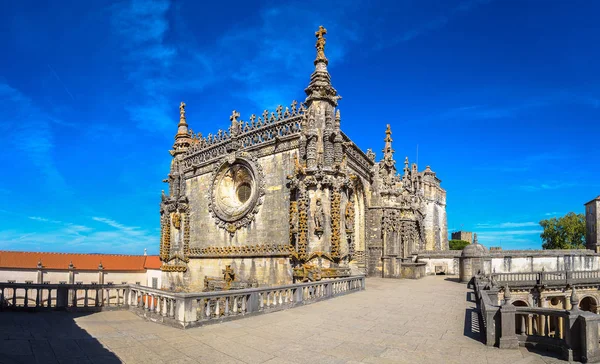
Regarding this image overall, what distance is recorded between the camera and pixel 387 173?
1067 inches

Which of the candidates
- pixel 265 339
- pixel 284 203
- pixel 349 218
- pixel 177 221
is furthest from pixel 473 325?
pixel 177 221

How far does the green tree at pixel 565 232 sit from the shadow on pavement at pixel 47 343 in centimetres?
6264

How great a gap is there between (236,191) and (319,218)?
7674 millimetres

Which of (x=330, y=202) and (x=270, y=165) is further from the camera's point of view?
(x=270, y=165)

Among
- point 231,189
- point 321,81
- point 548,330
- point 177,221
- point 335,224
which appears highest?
point 321,81

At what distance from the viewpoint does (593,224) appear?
46.8m

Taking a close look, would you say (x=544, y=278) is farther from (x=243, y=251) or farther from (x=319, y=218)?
(x=243, y=251)

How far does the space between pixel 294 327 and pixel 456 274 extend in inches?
1080

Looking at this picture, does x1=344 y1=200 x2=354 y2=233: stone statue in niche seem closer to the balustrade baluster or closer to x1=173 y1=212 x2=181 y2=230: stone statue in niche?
the balustrade baluster

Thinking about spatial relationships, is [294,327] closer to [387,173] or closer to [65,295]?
[65,295]

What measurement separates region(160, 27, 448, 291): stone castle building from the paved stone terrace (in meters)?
6.86

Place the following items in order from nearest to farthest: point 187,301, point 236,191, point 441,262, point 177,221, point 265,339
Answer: point 265,339, point 187,301, point 236,191, point 177,221, point 441,262

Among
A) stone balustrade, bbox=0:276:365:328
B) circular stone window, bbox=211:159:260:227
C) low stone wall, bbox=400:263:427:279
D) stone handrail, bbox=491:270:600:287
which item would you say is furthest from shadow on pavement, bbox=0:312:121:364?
stone handrail, bbox=491:270:600:287

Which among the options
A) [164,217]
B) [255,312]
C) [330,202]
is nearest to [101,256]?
[164,217]
